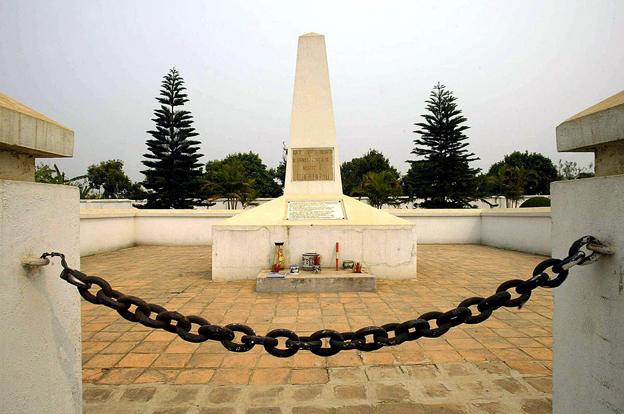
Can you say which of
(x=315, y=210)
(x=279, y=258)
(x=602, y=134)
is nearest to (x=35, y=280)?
(x=602, y=134)

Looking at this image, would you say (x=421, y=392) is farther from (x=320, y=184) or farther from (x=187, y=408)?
(x=320, y=184)

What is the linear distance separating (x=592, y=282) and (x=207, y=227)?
10976 millimetres

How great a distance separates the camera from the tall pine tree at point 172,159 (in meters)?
19.2

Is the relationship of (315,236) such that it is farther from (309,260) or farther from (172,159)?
(172,159)

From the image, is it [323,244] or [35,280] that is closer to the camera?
[35,280]

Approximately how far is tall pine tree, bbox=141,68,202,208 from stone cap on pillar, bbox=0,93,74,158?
18598 millimetres

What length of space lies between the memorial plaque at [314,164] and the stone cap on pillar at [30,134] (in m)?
5.95

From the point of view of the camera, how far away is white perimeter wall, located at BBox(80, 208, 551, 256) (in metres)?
9.75

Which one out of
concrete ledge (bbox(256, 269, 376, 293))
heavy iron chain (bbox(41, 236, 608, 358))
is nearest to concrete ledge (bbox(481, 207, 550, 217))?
concrete ledge (bbox(256, 269, 376, 293))

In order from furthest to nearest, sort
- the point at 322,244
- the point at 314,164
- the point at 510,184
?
the point at 510,184, the point at 314,164, the point at 322,244

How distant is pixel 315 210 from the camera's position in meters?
6.70

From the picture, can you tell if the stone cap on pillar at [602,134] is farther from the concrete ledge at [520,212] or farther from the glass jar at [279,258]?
the concrete ledge at [520,212]

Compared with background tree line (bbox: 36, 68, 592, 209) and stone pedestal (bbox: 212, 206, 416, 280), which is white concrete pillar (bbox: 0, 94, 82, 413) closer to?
stone pedestal (bbox: 212, 206, 416, 280)

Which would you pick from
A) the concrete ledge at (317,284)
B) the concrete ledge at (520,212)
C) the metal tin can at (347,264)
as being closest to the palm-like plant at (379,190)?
the concrete ledge at (520,212)
